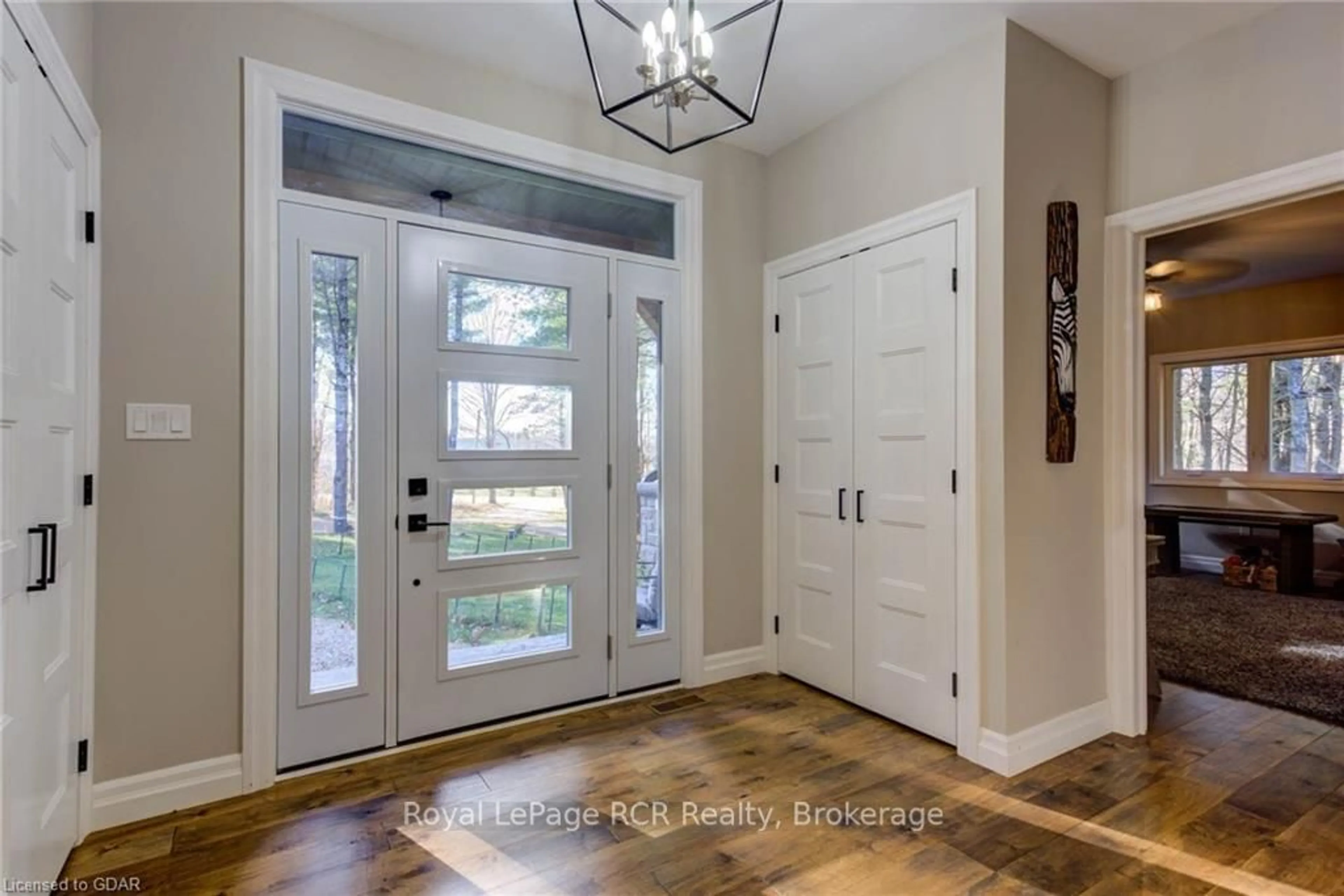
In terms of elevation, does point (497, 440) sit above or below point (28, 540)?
above

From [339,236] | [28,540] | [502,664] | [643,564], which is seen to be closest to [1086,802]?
[643,564]

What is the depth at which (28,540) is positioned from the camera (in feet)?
5.19

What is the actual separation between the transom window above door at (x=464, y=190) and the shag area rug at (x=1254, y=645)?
3.43m

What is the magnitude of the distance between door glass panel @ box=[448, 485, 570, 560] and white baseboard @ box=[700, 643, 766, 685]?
3.23 feet

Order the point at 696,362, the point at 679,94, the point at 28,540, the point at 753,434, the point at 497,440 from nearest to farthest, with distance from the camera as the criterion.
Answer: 1. the point at 28,540
2. the point at 679,94
3. the point at 497,440
4. the point at 696,362
5. the point at 753,434

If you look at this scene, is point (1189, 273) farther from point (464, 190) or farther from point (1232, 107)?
point (464, 190)

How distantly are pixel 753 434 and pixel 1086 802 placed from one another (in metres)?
2.01

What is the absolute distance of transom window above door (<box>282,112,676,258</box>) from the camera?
2.51m

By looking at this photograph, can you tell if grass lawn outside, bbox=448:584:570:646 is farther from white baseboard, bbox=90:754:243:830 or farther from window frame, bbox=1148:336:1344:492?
window frame, bbox=1148:336:1344:492

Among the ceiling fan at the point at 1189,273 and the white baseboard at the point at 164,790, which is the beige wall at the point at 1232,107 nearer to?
the ceiling fan at the point at 1189,273

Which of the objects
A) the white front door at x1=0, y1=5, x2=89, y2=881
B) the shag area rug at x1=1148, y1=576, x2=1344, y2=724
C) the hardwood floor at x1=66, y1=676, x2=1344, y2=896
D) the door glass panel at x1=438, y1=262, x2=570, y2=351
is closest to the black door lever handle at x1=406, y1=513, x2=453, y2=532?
the door glass panel at x1=438, y1=262, x2=570, y2=351

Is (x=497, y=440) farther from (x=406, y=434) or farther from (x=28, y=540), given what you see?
(x=28, y=540)

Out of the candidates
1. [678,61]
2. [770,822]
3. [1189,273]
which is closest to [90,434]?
[678,61]

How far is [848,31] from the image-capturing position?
2.53 m
